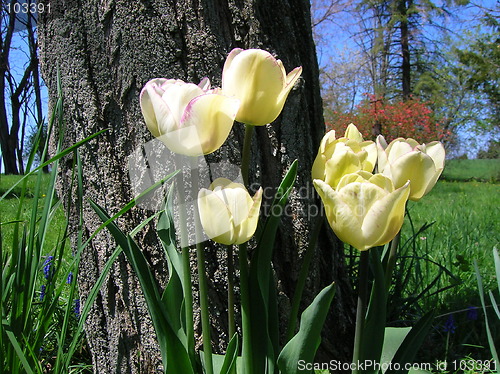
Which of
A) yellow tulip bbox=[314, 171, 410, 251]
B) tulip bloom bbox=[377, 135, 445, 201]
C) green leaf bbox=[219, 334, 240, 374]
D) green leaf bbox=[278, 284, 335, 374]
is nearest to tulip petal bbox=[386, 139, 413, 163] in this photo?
tulip bloom bbox=[377, 135, 445, 201]

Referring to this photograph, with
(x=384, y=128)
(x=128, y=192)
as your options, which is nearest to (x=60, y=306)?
(x=128, y=192)

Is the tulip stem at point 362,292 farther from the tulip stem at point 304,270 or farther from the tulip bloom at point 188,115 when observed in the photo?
the tulip bloom at point 188,115

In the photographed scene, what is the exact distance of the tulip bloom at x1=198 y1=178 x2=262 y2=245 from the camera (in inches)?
22.0

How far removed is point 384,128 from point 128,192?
10185mm

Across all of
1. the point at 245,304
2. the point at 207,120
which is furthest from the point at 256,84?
the point at 245,304

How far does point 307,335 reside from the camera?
2.03ft

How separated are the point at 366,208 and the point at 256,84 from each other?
0.72 ft

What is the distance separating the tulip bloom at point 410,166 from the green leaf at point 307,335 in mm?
185

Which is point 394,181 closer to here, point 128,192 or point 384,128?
point 128,192

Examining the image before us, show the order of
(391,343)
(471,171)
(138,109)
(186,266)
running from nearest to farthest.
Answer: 1. (186,266)
2. (391,343)
3. (138,109)
4. (471,171)

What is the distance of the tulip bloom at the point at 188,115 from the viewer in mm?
546

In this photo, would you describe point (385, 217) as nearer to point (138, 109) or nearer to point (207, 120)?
point (207, 120)

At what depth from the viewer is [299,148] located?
1064 millimetres

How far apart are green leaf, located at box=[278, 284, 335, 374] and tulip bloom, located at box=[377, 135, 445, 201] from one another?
0.61ft
